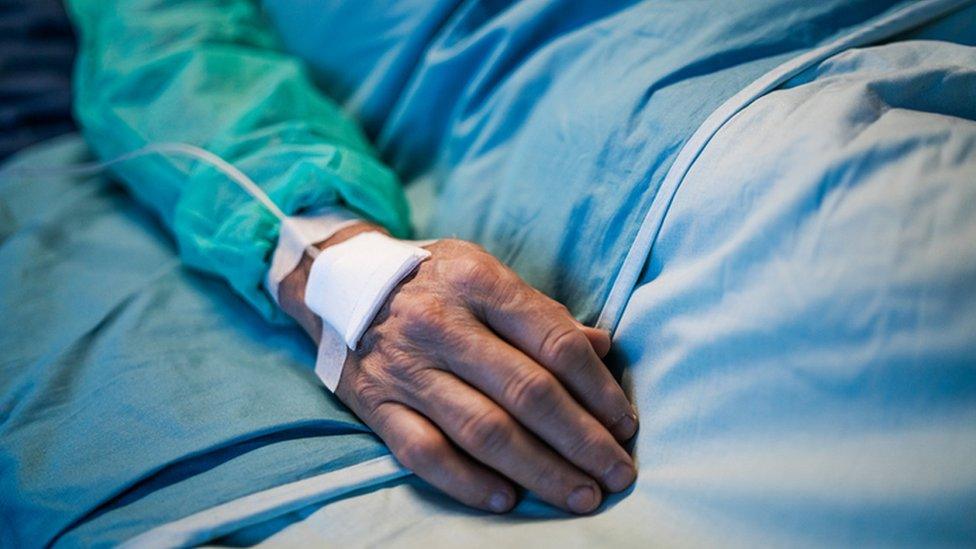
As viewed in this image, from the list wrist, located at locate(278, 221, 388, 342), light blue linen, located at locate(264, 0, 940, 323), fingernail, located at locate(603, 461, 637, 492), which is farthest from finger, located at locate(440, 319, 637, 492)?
wrist, located at locate(278, 221, 388, 342)

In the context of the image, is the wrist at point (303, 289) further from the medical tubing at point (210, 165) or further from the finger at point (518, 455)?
the finger at point (518, 455)

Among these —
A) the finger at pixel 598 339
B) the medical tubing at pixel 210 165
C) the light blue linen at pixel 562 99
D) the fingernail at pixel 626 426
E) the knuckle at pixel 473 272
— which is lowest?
the fingernail at pixel 626 426

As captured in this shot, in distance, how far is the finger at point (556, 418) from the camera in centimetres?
54

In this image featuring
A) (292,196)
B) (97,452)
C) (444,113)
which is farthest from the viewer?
(444,113)

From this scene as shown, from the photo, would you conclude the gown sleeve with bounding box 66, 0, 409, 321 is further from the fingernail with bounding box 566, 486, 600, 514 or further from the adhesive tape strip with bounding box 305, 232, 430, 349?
the fingernail with bounding box 566, 486, 600, 514

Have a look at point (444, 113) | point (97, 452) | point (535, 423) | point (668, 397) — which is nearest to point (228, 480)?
point (97, 452)

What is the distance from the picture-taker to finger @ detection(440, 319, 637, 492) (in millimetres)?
536

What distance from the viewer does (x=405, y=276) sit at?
24.6 inches

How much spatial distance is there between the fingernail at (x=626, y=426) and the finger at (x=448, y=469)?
0.32ft

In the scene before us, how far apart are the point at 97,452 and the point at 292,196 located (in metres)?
0.31

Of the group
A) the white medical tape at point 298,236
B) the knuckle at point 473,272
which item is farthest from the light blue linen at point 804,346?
the white medical tape at point 298,236

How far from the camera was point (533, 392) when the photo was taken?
1.76ft

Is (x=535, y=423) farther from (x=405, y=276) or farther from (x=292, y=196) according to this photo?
(x=292, y=196)

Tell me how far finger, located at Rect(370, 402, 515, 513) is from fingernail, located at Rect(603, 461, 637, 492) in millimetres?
79
